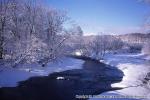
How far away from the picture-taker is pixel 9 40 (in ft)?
110

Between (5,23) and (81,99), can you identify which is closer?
(81,99)

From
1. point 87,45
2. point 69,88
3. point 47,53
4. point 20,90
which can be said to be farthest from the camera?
point 87,45

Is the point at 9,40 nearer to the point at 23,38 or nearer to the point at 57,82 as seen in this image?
the point at 23,38

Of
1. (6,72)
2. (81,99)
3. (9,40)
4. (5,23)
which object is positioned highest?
(5,23)

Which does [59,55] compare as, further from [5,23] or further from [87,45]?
[87,45]

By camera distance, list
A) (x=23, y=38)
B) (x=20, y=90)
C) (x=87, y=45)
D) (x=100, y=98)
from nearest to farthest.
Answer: (x=100, y=98), (x=20, y=90), (x=23, y=38), (x=87, y=45)

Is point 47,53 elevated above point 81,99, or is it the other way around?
point 47,53

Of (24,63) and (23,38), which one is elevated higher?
(23,38)

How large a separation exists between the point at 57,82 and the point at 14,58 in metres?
8.76

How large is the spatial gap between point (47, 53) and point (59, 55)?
420cm

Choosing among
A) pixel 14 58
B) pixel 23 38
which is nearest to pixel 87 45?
pixel 23 38

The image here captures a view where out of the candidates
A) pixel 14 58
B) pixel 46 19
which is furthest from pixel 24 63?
pixel 46 19

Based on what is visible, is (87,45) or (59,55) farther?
(87,45)

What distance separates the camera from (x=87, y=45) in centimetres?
9900
